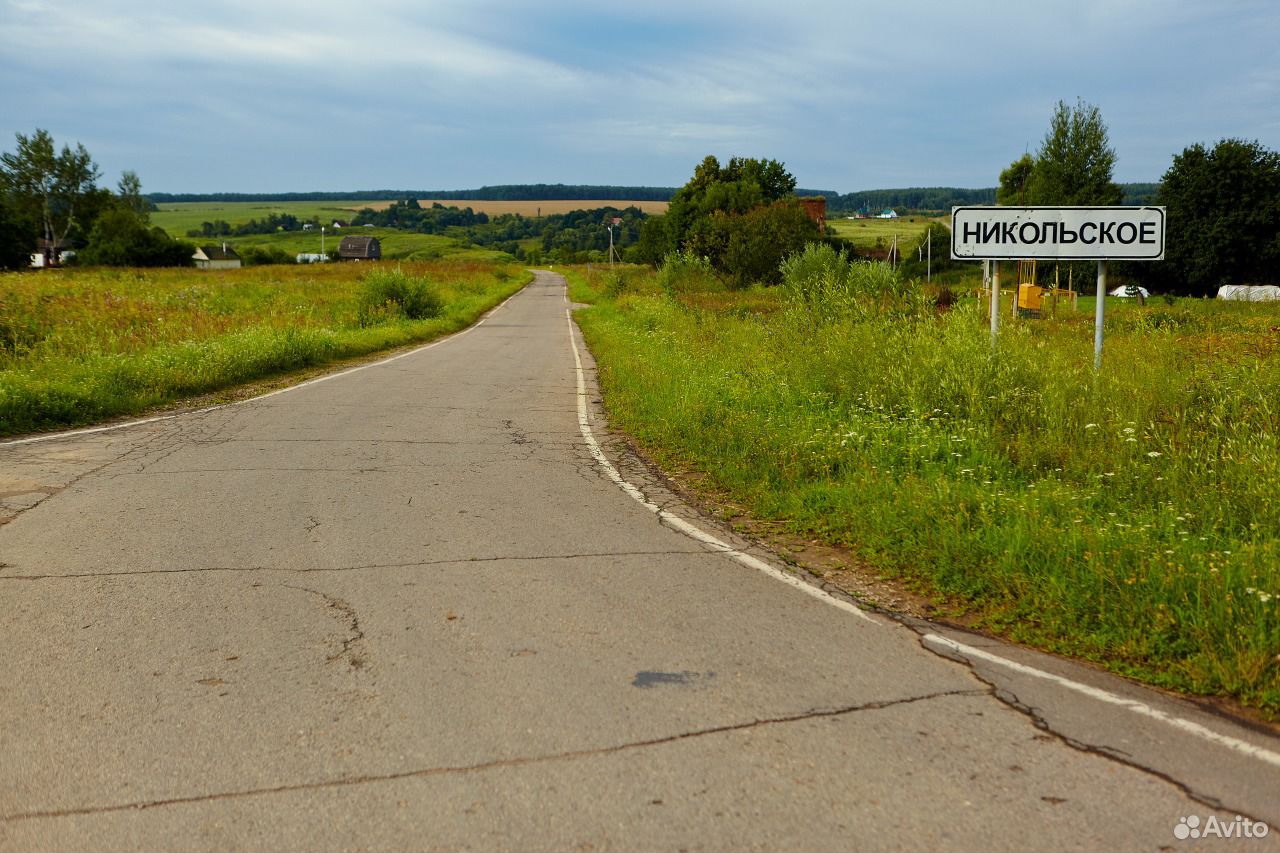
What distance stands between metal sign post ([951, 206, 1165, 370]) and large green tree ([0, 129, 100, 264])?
328 feet

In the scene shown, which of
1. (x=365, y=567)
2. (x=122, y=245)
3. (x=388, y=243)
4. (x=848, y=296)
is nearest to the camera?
(x=365, y=567)

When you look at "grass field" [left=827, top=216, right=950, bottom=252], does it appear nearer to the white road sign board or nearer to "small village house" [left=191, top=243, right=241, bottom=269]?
"small village house" [left=191, top=243, right=241, bottom=269]

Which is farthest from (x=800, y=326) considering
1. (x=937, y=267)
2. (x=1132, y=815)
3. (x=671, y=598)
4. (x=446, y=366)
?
(x=937, y=267)

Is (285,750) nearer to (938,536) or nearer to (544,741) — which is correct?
(544,741)

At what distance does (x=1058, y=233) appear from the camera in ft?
34.5

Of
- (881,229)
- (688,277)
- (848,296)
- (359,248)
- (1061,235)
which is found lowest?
(848,296)

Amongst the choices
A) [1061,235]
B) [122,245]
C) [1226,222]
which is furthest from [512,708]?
[122,245]

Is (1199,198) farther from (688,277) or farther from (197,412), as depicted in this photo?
(197,412)

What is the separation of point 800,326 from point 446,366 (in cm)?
833

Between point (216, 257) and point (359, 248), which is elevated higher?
point (359, 248)

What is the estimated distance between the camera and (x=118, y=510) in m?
7.78

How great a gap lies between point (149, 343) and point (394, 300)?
15.1m

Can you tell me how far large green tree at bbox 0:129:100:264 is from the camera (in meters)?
95.1
